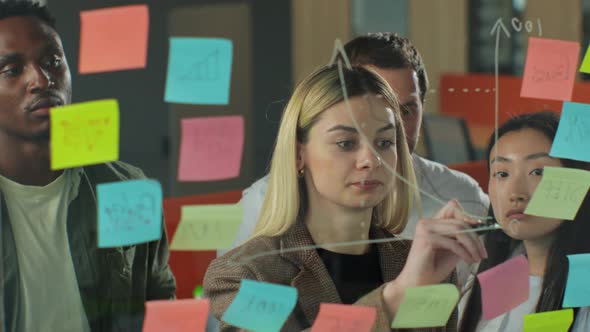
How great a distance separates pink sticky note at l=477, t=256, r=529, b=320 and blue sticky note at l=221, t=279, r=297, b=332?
0.38 metres

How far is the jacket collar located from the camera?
4.84ft

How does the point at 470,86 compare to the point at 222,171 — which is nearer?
the point at 222,171

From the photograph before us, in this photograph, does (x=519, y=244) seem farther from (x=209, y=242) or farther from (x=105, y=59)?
(x=105, y=59)

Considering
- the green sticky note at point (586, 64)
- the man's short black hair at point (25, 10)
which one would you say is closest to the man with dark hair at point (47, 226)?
the man's short black hair at point (25, 10)

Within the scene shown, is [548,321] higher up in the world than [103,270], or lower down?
lower down

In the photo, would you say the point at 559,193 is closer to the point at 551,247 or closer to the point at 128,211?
the point at 551,247

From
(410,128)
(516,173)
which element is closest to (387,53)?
(410,128)

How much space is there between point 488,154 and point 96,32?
731 mm

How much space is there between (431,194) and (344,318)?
0.25 metres

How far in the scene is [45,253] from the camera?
139 cm

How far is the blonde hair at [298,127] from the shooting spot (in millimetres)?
1443

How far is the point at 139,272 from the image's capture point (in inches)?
56.8

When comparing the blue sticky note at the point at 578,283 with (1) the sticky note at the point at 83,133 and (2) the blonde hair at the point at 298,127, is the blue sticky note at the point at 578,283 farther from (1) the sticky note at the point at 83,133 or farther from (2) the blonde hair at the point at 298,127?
(1) the sticky note at the point at 83,133

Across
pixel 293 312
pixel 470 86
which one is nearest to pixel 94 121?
pixel 293 312
